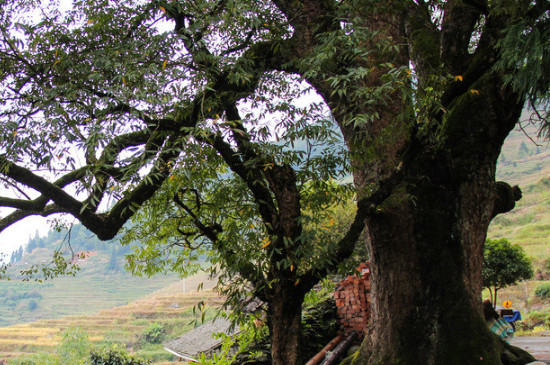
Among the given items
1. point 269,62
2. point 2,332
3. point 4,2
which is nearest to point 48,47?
point 4,2

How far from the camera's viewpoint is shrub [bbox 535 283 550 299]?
1969cm

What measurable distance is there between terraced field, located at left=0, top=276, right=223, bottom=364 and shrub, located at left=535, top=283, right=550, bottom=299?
32.3 meters

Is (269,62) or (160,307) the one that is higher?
(269,62)

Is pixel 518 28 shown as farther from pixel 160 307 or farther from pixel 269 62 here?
pixel 160 307

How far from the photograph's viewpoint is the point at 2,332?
5534cm

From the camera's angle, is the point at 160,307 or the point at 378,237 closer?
the point at 378,237

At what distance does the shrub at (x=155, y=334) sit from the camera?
158ft

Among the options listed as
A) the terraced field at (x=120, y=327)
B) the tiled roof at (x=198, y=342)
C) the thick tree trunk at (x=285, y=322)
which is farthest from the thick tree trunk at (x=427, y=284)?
the terraced field at (x=120, y=327)

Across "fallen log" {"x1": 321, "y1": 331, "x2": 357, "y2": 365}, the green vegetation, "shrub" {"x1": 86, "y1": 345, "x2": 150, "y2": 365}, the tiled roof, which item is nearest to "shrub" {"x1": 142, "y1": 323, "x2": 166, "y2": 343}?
the green vegetation

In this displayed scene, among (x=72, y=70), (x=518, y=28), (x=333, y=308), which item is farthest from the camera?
(x=333, y=308)

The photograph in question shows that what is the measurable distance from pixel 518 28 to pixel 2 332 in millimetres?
66957

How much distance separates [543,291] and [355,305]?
16.4 meters

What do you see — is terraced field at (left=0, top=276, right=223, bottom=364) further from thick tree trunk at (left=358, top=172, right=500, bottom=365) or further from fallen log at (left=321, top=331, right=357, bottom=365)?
thick tree trunk at (left=358, top=172, right=500, bottom=365)

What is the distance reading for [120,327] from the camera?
54.7 m
